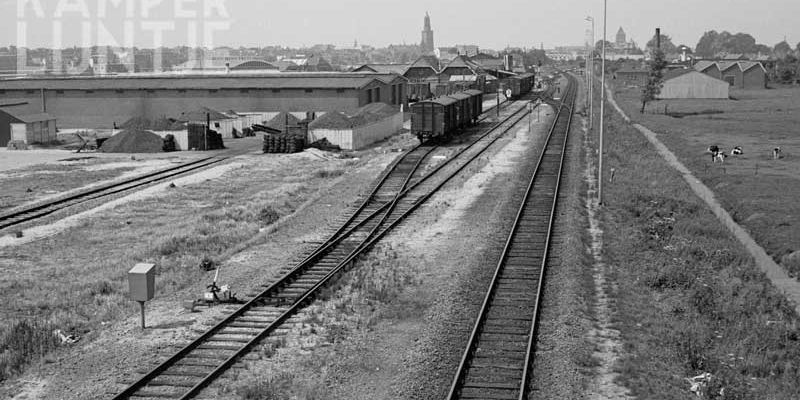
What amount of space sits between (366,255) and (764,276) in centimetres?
1016

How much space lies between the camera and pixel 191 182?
40438mm

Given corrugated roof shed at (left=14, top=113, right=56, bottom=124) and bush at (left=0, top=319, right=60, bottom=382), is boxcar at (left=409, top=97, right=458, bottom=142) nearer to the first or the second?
corrugated roof shed at (left=14, top=113, right=56, bottom=124)

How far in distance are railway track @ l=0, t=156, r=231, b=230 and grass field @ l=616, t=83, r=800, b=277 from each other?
25.4m

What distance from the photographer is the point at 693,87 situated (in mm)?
111812

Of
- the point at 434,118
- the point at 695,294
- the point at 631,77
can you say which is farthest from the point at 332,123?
the point at 631,77

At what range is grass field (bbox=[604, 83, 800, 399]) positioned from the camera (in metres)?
13.6

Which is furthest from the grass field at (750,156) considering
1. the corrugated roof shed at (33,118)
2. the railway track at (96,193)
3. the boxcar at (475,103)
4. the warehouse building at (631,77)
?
the warehouse building at (631,77)

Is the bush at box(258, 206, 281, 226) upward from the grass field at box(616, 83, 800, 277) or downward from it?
downward

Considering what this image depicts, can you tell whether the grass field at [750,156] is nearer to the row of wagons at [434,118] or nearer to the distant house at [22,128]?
the row of wagons at [434,118]

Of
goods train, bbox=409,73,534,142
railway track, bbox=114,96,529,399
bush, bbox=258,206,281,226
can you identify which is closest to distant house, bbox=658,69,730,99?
goods train, bbox=409,73,534,142

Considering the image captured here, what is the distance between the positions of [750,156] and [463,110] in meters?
19.7

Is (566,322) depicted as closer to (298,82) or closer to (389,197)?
(389,197)

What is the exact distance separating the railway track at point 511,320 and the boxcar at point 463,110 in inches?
1123

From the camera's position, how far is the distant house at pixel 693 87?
110938 millimetres
